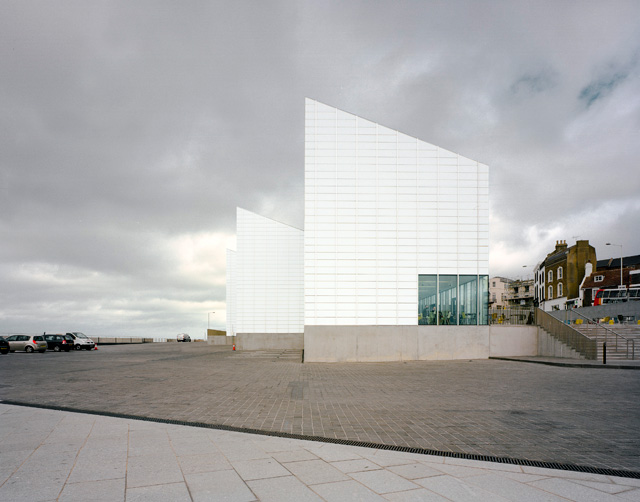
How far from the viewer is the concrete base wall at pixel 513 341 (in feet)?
90.1

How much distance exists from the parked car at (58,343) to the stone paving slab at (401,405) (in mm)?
27713

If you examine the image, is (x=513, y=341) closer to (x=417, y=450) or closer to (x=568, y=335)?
(x=568, y=335)

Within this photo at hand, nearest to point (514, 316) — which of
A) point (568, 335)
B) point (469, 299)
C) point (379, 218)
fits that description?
point (568, 335)

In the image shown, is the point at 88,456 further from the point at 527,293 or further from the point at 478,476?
the point at 527,293

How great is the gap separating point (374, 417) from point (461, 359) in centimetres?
1833

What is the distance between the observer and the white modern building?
2553 cm

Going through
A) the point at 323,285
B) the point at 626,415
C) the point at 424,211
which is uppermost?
the point at 424,211

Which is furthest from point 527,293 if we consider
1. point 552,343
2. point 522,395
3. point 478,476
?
point 478,476

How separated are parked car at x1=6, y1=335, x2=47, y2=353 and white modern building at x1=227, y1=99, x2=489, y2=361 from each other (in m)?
29.2

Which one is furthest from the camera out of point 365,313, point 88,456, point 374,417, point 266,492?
point 365,313

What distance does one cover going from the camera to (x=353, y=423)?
8.59 m

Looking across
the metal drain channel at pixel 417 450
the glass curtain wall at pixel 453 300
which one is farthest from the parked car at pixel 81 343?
the metal drain channel at pixel 417 450

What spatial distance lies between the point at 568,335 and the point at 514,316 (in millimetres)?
3721

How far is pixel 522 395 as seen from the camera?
1237cm
